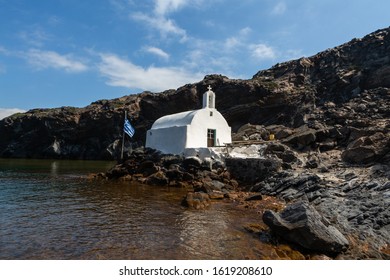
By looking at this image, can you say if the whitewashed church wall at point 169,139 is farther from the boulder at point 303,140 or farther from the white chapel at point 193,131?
the boulder at point 303,140

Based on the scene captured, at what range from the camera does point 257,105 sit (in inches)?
2527

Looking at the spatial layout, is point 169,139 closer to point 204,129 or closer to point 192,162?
point 204,129

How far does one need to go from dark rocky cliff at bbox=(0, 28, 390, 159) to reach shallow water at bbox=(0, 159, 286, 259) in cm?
3181

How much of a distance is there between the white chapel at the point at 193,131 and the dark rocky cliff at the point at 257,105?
18289 millimetres

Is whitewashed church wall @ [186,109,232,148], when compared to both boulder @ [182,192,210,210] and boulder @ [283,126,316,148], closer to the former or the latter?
boulder @ [283,126,316,148]

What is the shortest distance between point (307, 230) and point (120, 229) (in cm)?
759

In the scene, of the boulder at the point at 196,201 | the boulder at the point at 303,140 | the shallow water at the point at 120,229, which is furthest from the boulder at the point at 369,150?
the boulder at the point at 196,201

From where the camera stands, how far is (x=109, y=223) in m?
13.2

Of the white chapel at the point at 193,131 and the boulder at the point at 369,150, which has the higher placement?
the white chapel at the point at 193,131

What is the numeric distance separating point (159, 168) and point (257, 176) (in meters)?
10.1

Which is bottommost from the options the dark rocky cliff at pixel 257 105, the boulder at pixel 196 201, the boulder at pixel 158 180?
the boulder at pixel 196 201

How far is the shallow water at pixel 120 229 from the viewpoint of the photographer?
9781 mm

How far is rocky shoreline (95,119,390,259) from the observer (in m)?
10.4

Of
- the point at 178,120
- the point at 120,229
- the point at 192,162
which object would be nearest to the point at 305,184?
the point at 192,162
